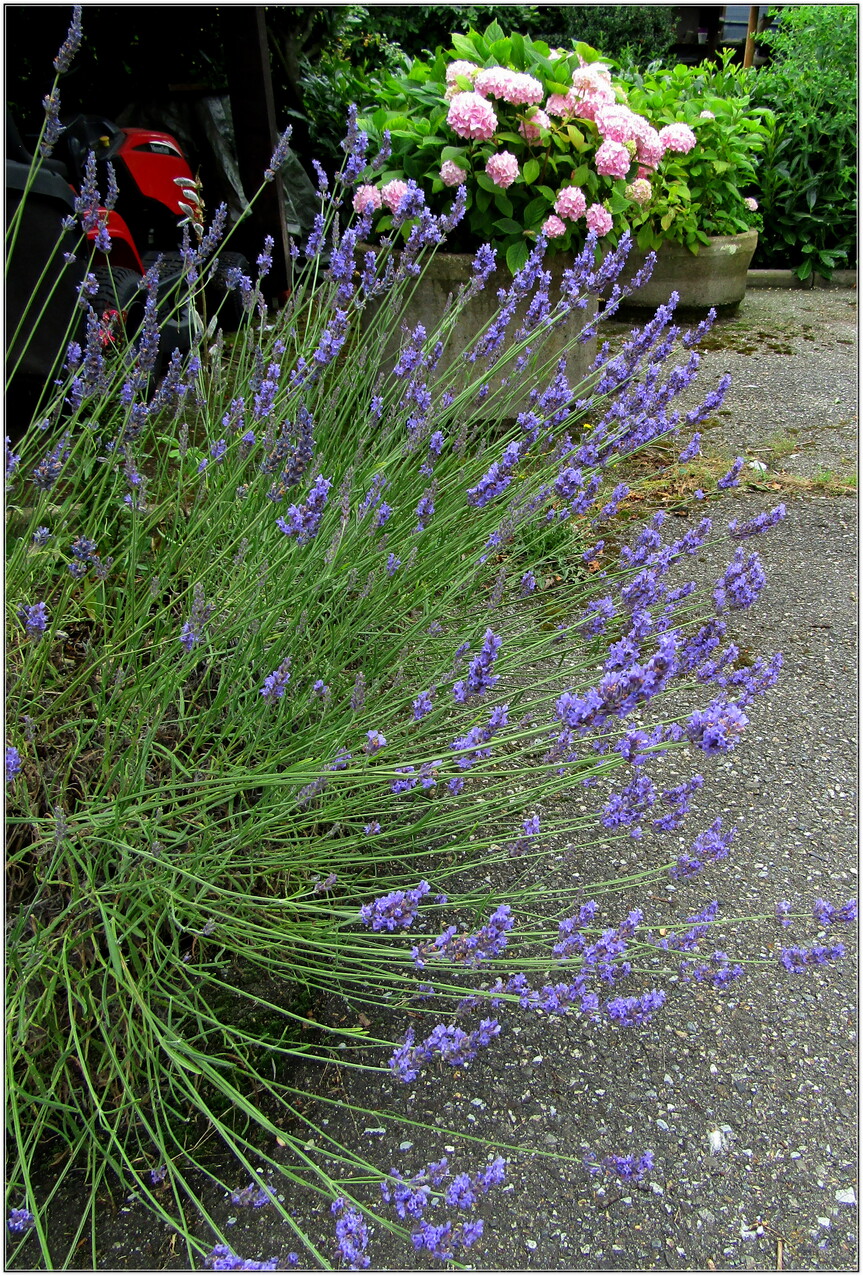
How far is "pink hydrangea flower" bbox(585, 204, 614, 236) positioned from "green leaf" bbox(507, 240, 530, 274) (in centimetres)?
28

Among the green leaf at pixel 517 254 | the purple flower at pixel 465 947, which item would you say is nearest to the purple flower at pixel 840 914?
the purple flower at pixel 465 947

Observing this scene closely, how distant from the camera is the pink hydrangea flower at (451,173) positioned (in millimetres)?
3678

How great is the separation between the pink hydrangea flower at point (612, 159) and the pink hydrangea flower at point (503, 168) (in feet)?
1.31

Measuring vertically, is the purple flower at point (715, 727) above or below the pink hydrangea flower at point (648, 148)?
below

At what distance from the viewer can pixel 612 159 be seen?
12.7ft

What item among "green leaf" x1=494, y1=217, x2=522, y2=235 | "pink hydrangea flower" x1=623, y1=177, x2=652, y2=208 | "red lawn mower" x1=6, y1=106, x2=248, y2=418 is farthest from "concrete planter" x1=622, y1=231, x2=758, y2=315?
"red lawn mower" x1=6, y1=106, x2=248, y2=418

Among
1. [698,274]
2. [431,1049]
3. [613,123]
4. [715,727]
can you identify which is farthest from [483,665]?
[698,274]

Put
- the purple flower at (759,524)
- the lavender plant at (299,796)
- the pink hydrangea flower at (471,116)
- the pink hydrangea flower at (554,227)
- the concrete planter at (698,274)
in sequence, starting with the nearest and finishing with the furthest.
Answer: the lavender plant at (299,796)
the purple flower at (759,524)
the pink hydrangea flower at (471,116)
the pink hydrangea flower at (554,227)
the concrete planter at (698,274)

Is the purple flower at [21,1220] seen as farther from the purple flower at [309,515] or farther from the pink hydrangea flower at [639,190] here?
the pink hydrangea flower at [639,190]

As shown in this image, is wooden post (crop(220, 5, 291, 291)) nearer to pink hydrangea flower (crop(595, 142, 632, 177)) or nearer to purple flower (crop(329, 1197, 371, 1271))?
pink hydrangea flower (crop(595, 142, 632, 177))

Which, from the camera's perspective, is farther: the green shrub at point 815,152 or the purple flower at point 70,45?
the green shrub at point 815,152

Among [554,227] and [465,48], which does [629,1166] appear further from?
[465,48]

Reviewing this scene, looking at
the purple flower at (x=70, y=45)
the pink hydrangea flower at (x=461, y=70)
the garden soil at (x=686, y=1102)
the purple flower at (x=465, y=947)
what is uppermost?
the pink hydrangea flower at (x=461, y=70)

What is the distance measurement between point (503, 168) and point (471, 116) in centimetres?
23
